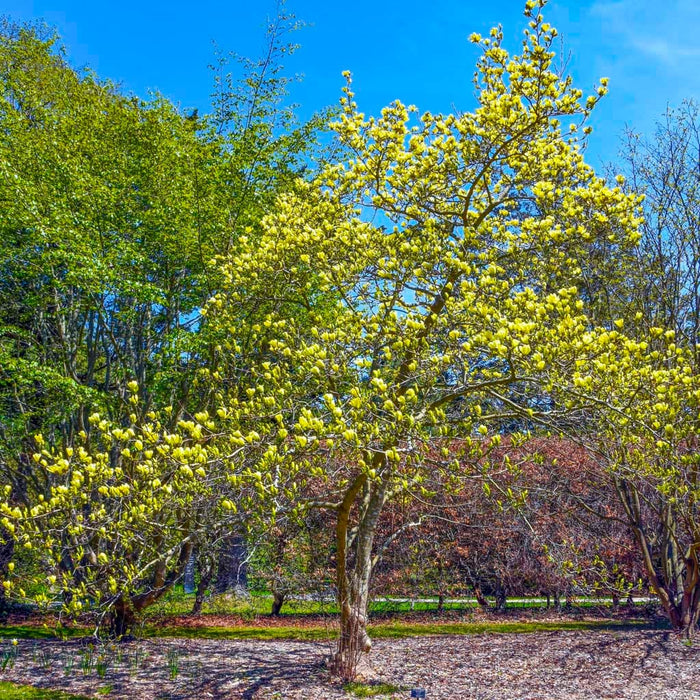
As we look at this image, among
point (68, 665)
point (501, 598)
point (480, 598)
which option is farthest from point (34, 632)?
point (501, 598)

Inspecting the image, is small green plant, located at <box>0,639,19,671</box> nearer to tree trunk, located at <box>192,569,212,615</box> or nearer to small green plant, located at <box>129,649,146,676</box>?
small green plant, located at <box>129,649,146,676</box>

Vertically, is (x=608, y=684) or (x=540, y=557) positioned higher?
(x=540, y=557)

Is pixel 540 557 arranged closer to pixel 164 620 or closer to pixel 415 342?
pixel 164 620

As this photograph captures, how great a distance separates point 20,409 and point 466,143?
9319mm

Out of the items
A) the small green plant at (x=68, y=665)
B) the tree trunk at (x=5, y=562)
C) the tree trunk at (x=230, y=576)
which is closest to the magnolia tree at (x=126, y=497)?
the small green plant at (x=68, y=665)

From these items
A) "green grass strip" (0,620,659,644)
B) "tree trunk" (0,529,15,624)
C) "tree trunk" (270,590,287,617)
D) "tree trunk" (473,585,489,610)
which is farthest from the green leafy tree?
"tree trunk" (473,585,489,610)

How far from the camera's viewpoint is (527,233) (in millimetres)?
6957

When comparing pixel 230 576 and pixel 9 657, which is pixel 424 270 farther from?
pixel 230 576

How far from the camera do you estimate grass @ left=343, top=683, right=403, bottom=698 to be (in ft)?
24.1

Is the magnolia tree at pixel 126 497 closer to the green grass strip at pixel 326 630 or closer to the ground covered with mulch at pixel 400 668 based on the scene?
the ground covered with mulch at pixel 400 668

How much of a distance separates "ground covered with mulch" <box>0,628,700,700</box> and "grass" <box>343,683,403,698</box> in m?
0.09

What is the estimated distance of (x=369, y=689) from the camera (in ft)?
24.5

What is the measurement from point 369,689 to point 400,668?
3.87ft

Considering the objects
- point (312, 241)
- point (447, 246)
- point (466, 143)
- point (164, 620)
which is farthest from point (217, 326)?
point (164, 620)
